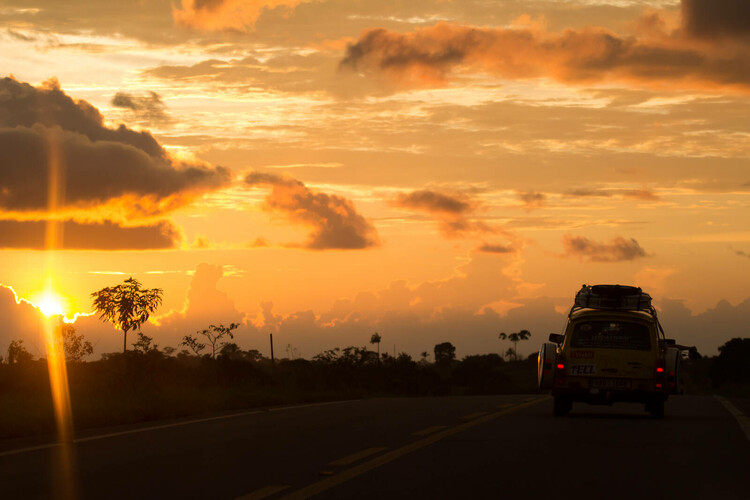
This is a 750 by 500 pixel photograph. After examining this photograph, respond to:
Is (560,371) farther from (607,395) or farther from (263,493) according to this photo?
(263,493)

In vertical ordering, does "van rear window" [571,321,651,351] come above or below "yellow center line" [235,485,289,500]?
above

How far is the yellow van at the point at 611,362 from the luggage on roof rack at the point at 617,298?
0.62 m

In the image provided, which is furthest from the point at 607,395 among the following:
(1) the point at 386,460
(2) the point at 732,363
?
(2) the point at 732,363

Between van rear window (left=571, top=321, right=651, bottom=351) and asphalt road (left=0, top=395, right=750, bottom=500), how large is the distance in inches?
87.3

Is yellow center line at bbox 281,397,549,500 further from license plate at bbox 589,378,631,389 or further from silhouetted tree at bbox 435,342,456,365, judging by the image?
silhouetted tree at bbox 435,342,456,365

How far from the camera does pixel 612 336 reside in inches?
869

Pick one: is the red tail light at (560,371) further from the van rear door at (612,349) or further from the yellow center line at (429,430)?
the yellow center line at (429,430)

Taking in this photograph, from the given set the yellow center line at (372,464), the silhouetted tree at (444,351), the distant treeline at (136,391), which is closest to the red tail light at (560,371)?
the yellow center line at (372,464)

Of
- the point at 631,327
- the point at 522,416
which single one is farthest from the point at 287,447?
the point at 631,327

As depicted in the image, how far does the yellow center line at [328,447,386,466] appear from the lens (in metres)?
12.1

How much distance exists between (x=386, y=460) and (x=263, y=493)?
9.85 ft

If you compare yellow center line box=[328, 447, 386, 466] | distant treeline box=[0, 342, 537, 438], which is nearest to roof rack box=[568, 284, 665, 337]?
distant treeline box=[0, 342, 537, 438]

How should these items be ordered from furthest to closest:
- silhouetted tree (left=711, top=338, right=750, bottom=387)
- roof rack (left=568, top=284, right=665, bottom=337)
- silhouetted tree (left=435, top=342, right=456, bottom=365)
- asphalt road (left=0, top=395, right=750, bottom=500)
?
silhouetted tree (left=435, top=342, right=456, bottom=365) < silhouetted tree (left=711, top=338, right=750, bottom=387) < roof rack (left=568, top=284, right=665, bottom=337) < asphalt road (left=0, top=395, right=750, bottom=500)

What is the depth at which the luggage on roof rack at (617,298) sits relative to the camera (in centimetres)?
2325
